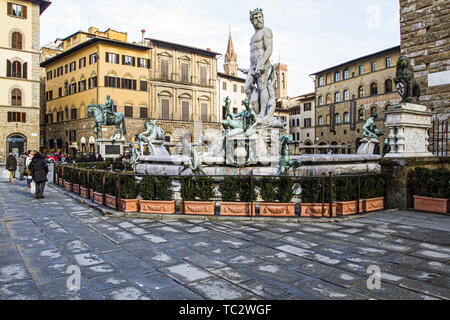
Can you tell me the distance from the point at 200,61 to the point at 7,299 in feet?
164

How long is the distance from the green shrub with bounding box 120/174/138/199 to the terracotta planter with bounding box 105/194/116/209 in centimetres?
49

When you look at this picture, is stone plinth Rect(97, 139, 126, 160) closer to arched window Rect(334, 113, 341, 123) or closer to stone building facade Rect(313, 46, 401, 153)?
stone building facade Rect(313, 46, 401, 153)

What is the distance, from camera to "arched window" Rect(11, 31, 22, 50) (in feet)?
119

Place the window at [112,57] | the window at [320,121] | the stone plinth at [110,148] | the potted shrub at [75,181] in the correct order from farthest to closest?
the window at [320,121], the window at [112,57], the stone plinth at [110,148], the potted shrub at [75,181]

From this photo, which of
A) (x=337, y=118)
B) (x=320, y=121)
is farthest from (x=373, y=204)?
(x=320, y=121)

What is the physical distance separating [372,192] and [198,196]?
4560 millimetres

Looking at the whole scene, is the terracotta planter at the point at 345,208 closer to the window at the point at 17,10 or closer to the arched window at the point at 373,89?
the arched window at the point at 373,89

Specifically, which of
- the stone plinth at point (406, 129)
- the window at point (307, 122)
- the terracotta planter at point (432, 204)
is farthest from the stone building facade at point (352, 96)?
the terracotta planter at point (432, 204)

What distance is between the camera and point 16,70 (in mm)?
36688

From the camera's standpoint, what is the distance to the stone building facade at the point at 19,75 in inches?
1415

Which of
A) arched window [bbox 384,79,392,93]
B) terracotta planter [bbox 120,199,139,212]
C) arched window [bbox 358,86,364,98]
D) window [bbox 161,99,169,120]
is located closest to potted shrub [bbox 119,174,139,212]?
terracotta planter [bbox 120,199,139,212]

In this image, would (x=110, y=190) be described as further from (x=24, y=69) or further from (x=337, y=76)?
(x=337, y=76)

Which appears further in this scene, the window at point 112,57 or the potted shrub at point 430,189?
the window at point 112,57

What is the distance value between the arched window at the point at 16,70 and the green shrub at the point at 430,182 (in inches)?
1617
